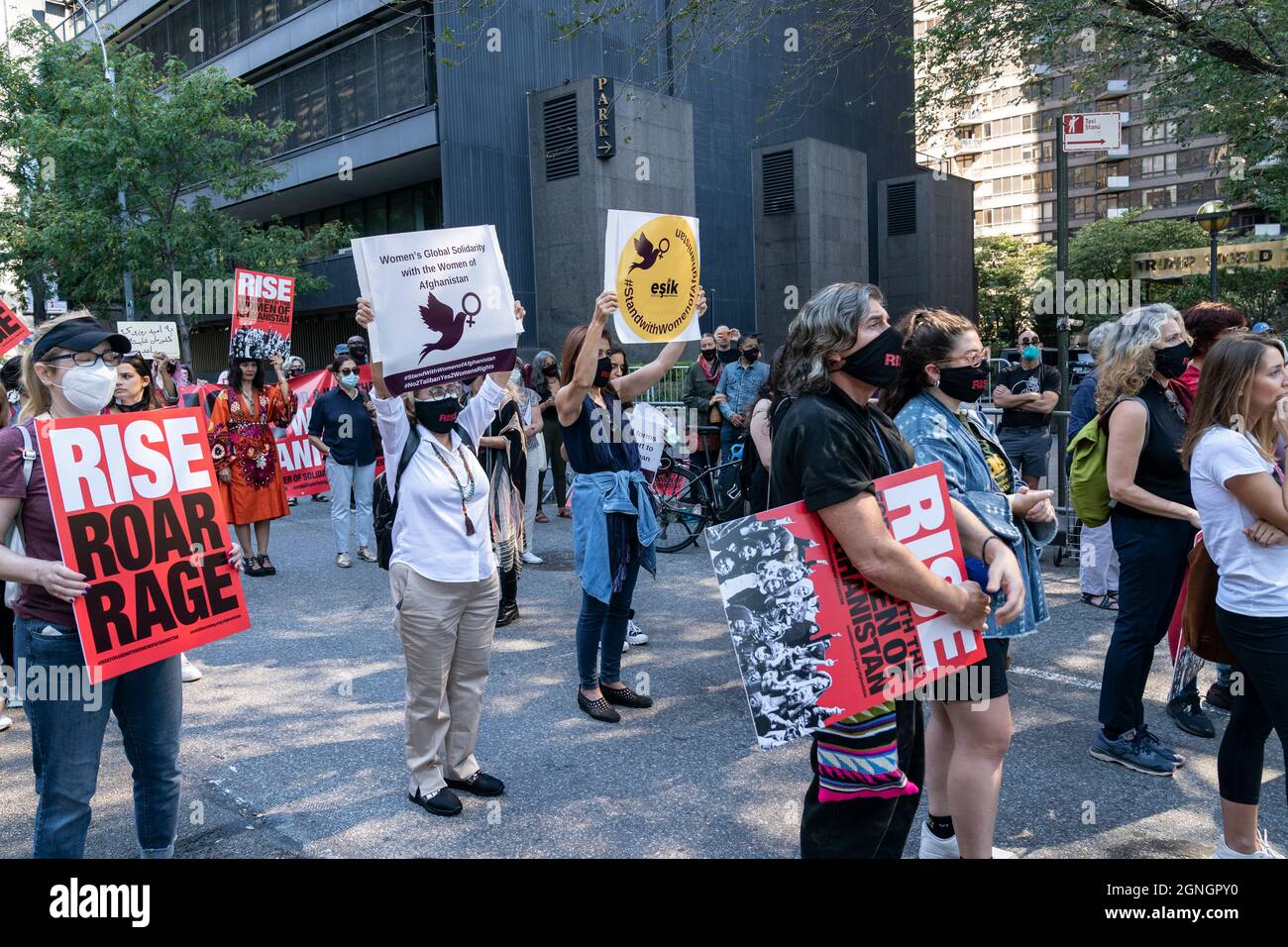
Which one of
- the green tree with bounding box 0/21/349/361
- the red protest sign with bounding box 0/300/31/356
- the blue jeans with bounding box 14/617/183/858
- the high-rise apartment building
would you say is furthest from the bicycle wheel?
the high-rise apartment building

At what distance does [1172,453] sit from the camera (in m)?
4.46

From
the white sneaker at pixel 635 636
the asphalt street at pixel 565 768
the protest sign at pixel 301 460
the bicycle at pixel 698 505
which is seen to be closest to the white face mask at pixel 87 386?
the asphalt street at pixel 565 768

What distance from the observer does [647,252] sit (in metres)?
5.24

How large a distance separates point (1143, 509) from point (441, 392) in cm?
309

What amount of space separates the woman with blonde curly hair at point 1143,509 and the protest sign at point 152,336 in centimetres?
1239

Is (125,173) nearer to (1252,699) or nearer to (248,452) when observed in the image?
(248,452)

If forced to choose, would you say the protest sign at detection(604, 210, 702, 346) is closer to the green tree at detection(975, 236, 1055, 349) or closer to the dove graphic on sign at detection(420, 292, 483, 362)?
the dove graphic on sign at detection(420, 292, 483, 362)

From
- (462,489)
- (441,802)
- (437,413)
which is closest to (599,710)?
(441,802)

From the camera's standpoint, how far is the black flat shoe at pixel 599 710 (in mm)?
5316

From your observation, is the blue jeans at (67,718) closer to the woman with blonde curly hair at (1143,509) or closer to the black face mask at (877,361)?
the black face mask at (877,361)

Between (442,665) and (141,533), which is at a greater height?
(141,533)

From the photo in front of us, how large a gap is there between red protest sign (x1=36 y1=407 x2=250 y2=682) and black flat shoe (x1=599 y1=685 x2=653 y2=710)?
235 centimetres

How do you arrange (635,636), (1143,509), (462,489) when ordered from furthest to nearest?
(635,636), (1143,509), (462,489)
